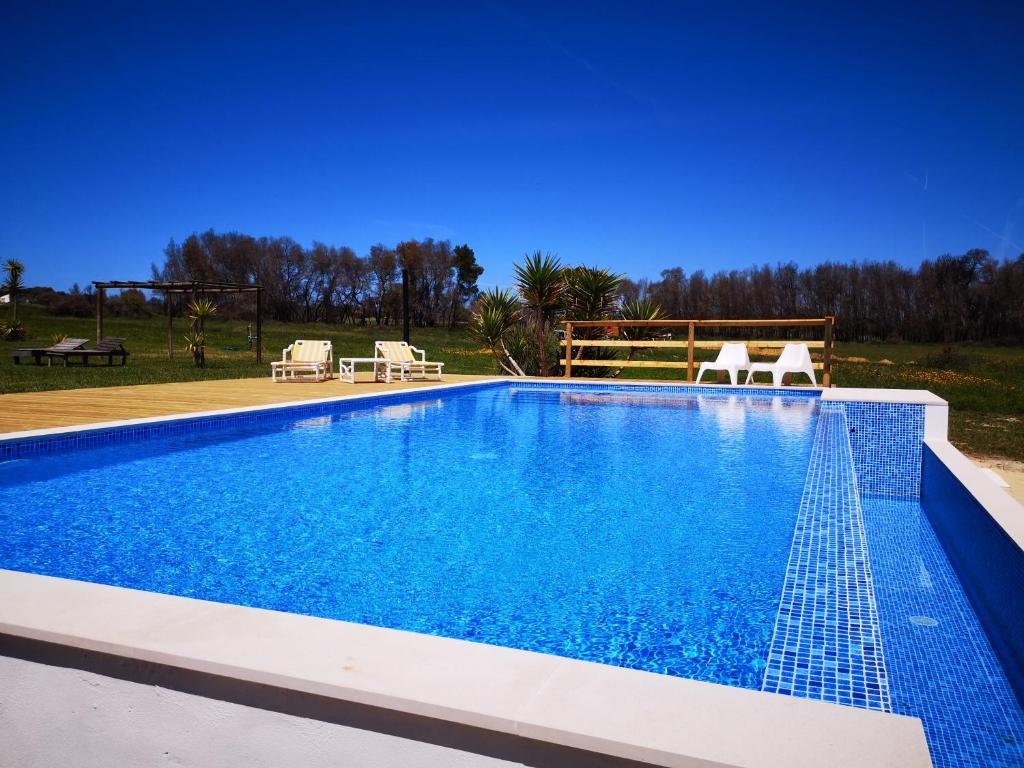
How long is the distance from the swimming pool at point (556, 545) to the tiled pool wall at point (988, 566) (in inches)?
2.9

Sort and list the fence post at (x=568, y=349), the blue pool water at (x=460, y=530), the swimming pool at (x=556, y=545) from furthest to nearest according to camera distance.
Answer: the fence post at (x=568, y=349), the blue pool water at (x=460, y=530), the swimming pool at (x=556, y=545)

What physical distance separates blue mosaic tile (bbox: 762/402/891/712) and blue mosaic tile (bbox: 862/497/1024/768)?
0.17 metres

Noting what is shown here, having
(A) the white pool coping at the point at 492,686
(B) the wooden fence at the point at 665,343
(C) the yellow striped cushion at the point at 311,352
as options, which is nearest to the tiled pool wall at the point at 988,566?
(A) the white pool coping at the point at 492,686

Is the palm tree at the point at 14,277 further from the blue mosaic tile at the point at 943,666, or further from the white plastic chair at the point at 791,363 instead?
the blue mosaic tile at the point at 943,666

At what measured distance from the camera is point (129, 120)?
28875mm

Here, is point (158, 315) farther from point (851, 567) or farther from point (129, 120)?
point (851, 567)

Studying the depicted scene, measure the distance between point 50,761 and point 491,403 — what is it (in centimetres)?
765

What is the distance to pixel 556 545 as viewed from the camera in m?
3.21

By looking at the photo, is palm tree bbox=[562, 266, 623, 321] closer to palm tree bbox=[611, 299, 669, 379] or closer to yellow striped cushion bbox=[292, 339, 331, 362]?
palm tree bbox=[611, 299, 669, 379]

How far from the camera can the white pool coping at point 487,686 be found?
3.58 ft

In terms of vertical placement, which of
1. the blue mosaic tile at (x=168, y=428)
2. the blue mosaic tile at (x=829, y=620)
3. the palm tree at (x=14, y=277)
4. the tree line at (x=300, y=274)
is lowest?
the blue mosaic tile at (x=829, y=620)

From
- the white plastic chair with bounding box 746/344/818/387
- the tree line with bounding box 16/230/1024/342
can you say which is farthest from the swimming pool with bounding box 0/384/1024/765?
the tree line with bounding box 16/230/1024/342

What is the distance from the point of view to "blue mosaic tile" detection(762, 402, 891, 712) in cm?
191

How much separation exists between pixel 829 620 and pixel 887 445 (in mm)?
4749
